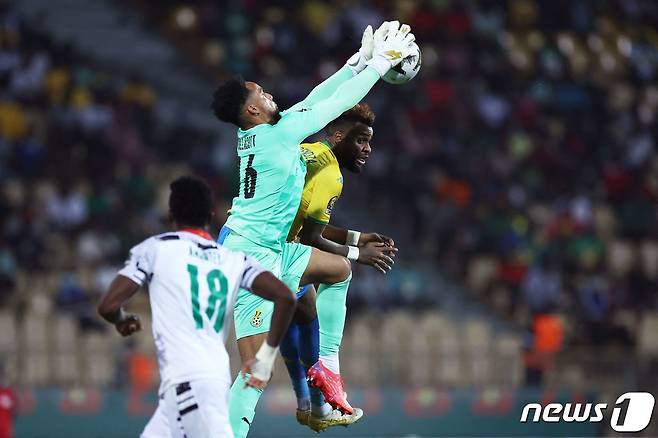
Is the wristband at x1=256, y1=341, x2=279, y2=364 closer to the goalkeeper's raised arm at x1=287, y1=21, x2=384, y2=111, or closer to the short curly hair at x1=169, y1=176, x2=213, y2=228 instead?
the short curly hair at x1=169, y1=176, x2=213, y2=228

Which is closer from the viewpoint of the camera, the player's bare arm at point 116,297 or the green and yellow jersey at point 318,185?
the player's bare arm at point 116,297

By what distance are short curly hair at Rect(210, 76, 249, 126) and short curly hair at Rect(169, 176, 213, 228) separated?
168 cm

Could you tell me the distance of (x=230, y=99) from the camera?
8711 millimetres

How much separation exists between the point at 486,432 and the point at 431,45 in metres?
9.67

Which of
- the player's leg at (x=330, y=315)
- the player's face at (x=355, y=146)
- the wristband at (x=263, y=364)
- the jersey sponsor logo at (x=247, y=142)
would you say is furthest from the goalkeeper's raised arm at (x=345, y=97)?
the wristband at (x=263, y=364)

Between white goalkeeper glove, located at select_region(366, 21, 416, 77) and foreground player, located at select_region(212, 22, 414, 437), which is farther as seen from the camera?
white goalkeeper glove, located at select_region(366, 21, 416, 77)

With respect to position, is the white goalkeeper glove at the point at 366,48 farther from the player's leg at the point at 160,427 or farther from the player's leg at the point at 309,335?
the player's leg at the point at 160,427

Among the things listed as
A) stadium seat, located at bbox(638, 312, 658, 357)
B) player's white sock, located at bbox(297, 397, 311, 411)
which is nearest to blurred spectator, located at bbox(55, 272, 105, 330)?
stadium seat, located at bbox(638, 312, 658, 357)

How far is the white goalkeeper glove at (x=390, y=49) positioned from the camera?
8.95 metres

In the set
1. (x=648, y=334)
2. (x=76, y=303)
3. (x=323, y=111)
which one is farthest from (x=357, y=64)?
(x=648, y=334)

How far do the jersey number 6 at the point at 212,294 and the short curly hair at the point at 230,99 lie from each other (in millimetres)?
2005

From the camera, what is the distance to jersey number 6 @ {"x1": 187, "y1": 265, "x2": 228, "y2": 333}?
6895mm

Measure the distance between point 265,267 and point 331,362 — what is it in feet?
3.98

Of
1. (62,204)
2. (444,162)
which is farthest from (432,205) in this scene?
(62,204)
